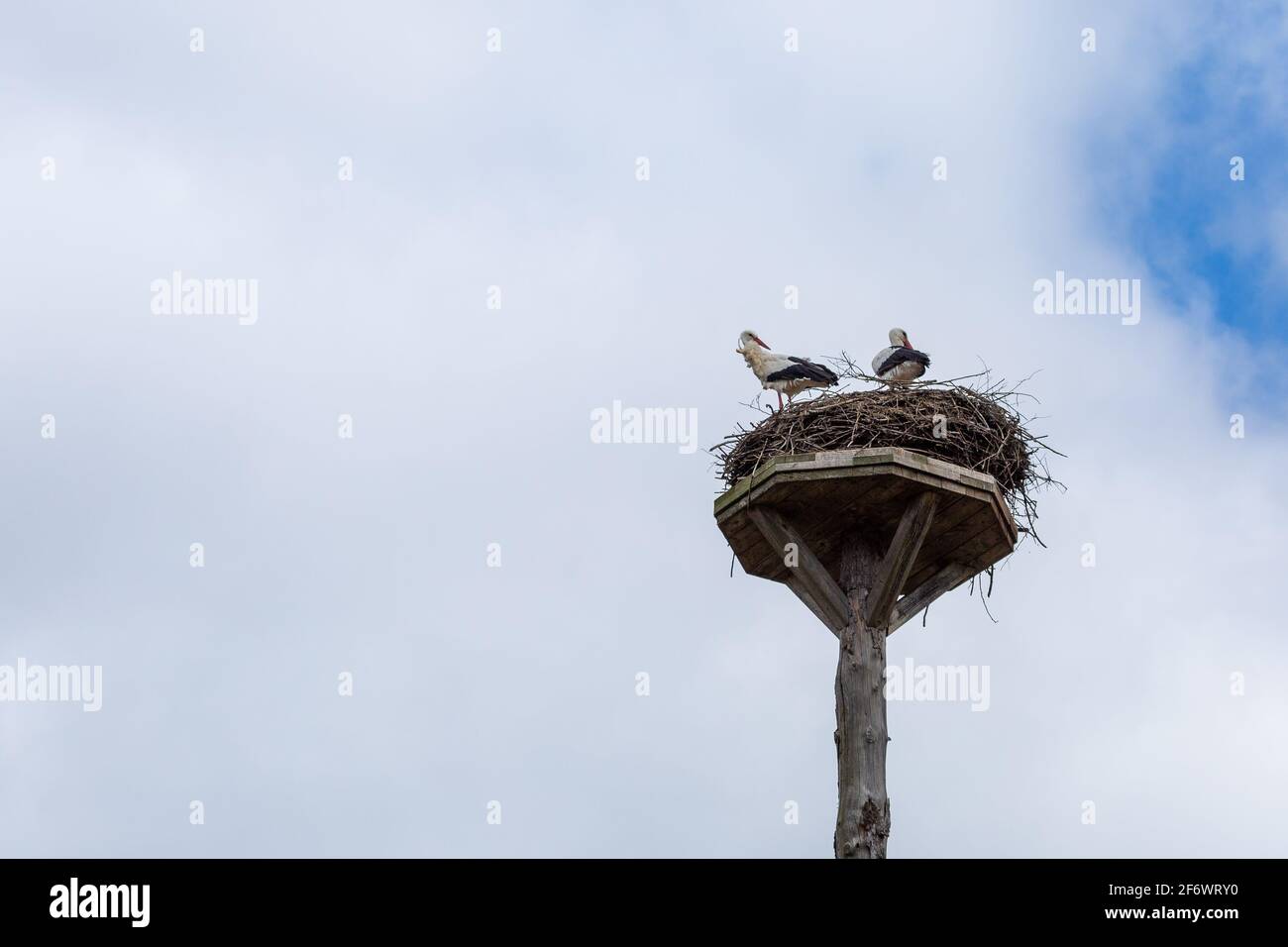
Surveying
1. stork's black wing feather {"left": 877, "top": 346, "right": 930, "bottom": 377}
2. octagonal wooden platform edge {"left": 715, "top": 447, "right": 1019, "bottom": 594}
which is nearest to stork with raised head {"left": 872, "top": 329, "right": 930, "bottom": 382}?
A: stork's black wing feather {"left": 877, "top": 346, "right": 930, "bottom": 377}

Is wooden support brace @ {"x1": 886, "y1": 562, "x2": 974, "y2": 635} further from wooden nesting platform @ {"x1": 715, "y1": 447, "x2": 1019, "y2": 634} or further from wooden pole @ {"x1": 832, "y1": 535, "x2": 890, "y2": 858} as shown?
wooden pole @ {"x1": 832, "y1": 535, "x2": 890, "y2": 858}

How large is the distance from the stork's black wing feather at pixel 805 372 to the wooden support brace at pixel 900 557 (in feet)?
10.6

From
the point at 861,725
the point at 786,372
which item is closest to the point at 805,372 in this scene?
the point at 786,372

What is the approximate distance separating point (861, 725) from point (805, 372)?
4670mm

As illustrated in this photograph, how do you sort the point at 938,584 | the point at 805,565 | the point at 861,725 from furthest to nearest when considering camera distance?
the point at 938,584 → the point at 805,565 → the point at 861,725

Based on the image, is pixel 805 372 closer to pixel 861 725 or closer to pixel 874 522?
pixel 874 522

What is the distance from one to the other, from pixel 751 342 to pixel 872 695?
5.88m

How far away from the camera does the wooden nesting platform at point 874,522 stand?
39.8 feet

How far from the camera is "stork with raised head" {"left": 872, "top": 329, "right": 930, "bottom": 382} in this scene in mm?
15203

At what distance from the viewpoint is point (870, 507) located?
12391 mm

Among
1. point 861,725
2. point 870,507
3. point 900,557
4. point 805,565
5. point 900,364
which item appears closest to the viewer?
point 861,725

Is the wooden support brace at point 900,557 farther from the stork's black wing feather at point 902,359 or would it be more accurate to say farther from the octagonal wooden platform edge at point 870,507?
the stork's black wing feather at point 902,359
